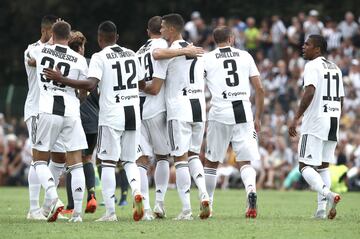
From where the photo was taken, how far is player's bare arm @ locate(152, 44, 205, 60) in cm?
1465

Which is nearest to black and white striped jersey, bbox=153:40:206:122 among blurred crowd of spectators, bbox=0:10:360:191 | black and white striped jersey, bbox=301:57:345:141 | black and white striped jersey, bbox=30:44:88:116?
black and white striped jersey, bbox=30:44:88:116

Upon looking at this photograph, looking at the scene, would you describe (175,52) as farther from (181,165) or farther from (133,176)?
(133,176)

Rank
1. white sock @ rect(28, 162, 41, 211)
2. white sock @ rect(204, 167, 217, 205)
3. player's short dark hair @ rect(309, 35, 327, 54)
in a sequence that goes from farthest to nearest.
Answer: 1. white sock @ rect(204, 167, 217, 205)
2. player's short dark hair @ rect(309, 35, 327, 54)
3. white sock @ rect(28, 162, 41, 211)

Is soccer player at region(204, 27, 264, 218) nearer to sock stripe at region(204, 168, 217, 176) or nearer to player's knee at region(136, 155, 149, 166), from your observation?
sock stripe at region(204, 168, 217, 176)

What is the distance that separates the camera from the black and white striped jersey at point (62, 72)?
14.2m

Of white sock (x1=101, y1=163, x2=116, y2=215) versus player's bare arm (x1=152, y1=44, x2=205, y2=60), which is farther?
player's bare arm (x1=152, y1=44, x2=205, y2=60)

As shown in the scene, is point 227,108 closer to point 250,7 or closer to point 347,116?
point 347,116

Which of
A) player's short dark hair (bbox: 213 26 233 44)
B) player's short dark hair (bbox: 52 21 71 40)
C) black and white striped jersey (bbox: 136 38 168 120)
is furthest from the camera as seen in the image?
player's short dark hair (bbox: 213 26 233 44)

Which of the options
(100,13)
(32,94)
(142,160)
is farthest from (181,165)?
(100,13)

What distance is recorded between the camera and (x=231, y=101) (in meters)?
15.4

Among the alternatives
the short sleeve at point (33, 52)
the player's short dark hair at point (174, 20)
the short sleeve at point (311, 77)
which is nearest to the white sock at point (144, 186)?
Answer: the player's short dark hair at point (174, 20)

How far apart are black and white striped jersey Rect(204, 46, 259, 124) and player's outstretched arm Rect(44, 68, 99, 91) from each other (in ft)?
7.06

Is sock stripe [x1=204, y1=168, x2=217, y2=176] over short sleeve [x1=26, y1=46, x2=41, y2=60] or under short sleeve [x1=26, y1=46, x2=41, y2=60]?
under

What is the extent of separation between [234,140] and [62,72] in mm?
2955
